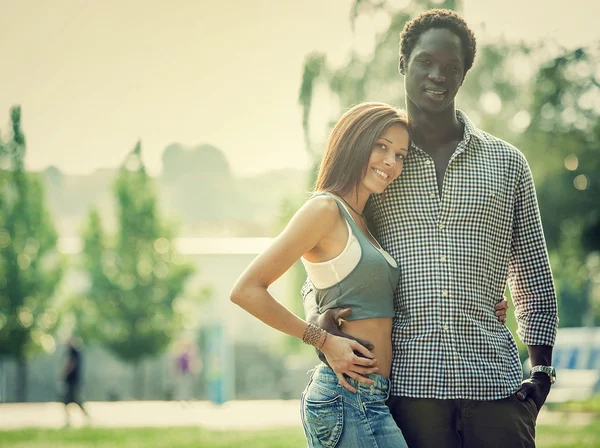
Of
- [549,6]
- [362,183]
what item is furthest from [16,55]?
[362,183]

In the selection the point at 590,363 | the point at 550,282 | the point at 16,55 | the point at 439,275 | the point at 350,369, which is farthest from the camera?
the point at 590,363

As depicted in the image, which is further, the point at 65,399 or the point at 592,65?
the point at 65,399

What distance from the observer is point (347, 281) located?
303 cm

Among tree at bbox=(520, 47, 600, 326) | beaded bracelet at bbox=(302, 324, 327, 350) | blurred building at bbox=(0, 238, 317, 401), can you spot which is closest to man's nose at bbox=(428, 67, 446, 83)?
beaded bracelet at bbox=(302, 324, 327, 350)

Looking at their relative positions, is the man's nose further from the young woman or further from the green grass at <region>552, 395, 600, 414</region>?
the green grass at <region>552, 395, 600, 414</region>

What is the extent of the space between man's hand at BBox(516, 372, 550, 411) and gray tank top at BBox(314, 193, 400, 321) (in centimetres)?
59

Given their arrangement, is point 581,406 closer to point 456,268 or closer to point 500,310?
point 500,310

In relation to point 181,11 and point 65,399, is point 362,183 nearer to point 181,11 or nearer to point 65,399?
point 65,399

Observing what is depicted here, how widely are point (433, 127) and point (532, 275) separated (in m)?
0.71

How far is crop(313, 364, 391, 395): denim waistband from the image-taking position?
2.98 meters

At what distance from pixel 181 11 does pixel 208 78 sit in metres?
2.19

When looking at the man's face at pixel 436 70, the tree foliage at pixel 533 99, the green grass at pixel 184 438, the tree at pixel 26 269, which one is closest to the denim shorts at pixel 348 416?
the man's face at pixel 436 70

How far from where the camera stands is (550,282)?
345 cm

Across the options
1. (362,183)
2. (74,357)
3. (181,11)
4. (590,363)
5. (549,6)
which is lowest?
(590,363)
